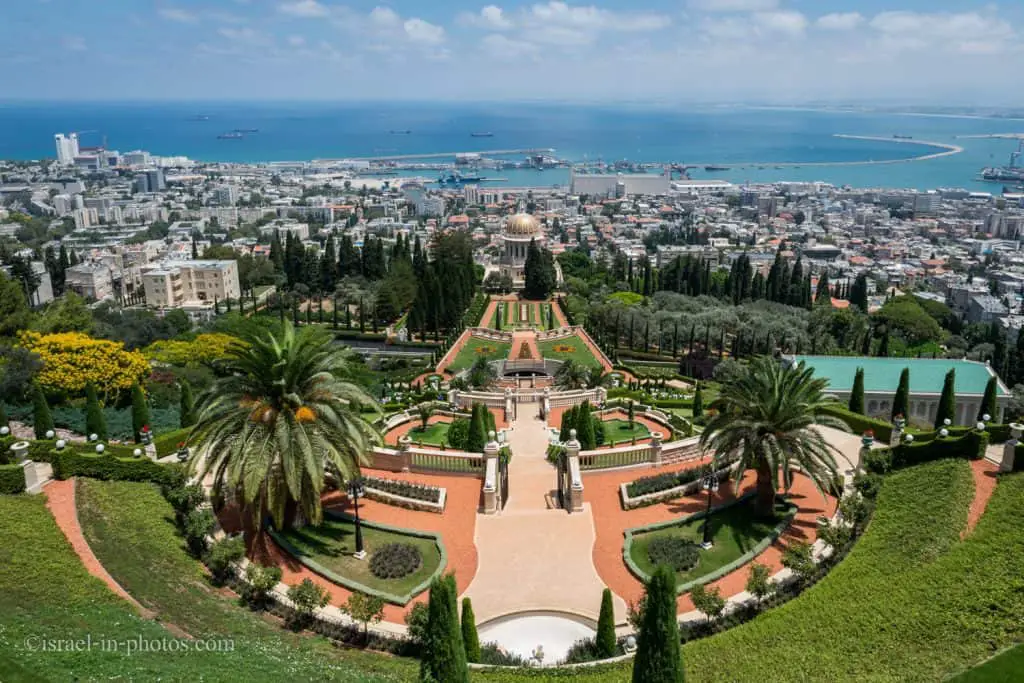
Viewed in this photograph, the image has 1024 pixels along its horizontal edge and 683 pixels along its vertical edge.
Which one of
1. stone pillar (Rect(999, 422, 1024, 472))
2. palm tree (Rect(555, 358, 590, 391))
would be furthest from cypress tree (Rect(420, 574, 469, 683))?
palm tree (Rect(555, 358, 590, 391))

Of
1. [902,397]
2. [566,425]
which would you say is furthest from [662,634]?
[902,397]

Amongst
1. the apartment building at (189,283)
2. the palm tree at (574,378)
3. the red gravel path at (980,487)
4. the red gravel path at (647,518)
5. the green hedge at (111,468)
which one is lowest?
the apartment building at (189,283)

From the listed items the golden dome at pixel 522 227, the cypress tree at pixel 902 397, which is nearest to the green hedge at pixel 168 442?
the cypress tree at pixel 902 397

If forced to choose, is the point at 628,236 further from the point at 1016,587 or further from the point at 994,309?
the point at 1016,587

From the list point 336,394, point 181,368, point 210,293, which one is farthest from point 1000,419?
point 210,293

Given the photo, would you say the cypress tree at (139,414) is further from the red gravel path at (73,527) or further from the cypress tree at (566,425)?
the cypress tree at (566,425)

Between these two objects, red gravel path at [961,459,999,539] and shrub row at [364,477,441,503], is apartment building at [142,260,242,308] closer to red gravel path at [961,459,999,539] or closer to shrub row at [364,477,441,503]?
shrub row at [364,477,441,503]
